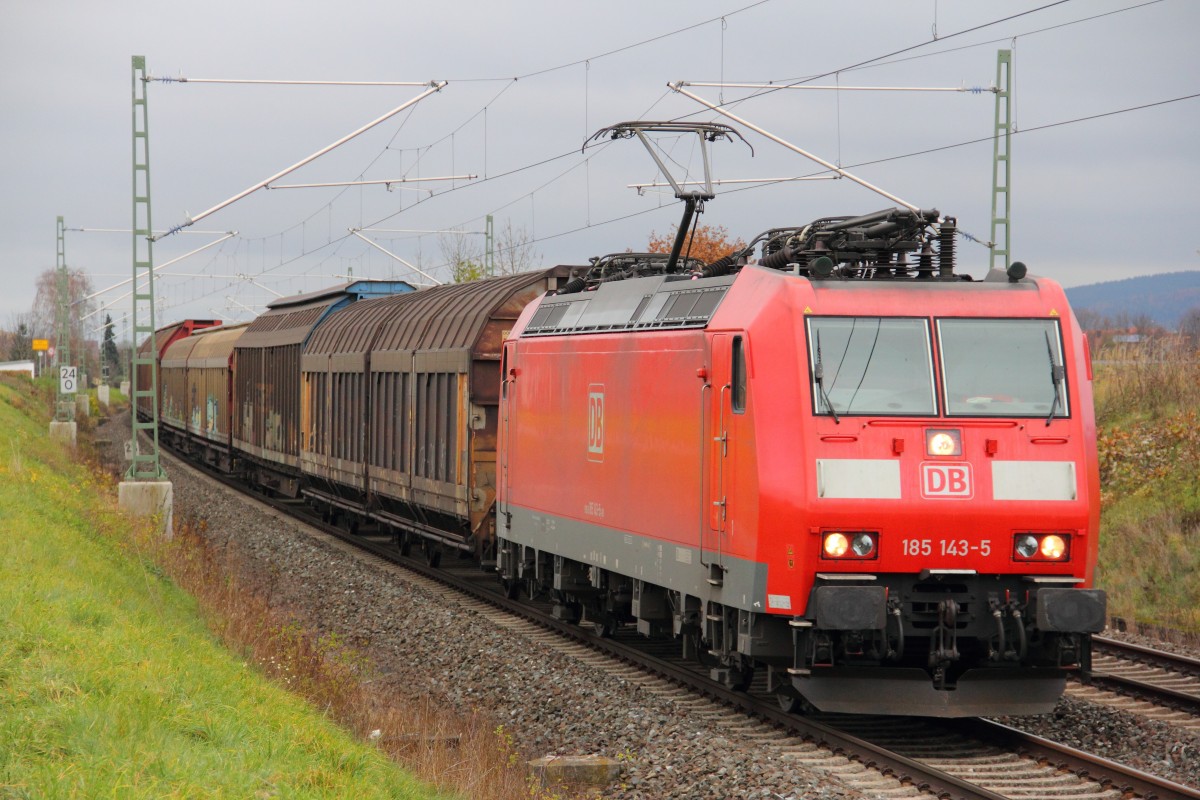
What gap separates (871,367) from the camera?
9.98 metres

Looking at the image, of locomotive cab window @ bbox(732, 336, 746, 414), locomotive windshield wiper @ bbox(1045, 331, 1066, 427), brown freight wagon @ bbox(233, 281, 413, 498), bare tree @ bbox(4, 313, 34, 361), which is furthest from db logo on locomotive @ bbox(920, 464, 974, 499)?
bare tree @ bbox(4, 313, 34, 361)

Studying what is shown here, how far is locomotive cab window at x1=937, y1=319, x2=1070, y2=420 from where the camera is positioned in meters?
9.95

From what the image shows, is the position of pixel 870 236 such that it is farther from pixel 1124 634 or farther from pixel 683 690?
pixel 1124 634

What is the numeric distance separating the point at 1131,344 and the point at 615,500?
1626 centimetres

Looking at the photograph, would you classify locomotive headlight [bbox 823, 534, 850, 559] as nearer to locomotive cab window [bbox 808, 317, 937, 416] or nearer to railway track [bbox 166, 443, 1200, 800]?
locomotive cab window [bbox 808, 317, 937, 416]

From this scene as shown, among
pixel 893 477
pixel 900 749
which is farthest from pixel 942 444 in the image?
pixel 900 749

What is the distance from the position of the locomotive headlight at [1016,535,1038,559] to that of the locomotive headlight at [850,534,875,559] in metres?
1.04

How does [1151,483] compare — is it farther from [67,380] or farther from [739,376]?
[67,380]

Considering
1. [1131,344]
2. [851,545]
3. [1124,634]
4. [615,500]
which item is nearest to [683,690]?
[615,500]

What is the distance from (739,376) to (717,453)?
69 cm

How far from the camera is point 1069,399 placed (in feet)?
32.8

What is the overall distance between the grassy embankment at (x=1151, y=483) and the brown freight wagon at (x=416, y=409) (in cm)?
829

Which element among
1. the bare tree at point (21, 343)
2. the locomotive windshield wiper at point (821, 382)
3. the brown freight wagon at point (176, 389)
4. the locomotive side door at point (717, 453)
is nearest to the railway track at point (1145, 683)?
the locomotive windshield wiper at point (821, 382)

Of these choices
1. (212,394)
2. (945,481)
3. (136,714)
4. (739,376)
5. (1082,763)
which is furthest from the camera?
(212,394)
